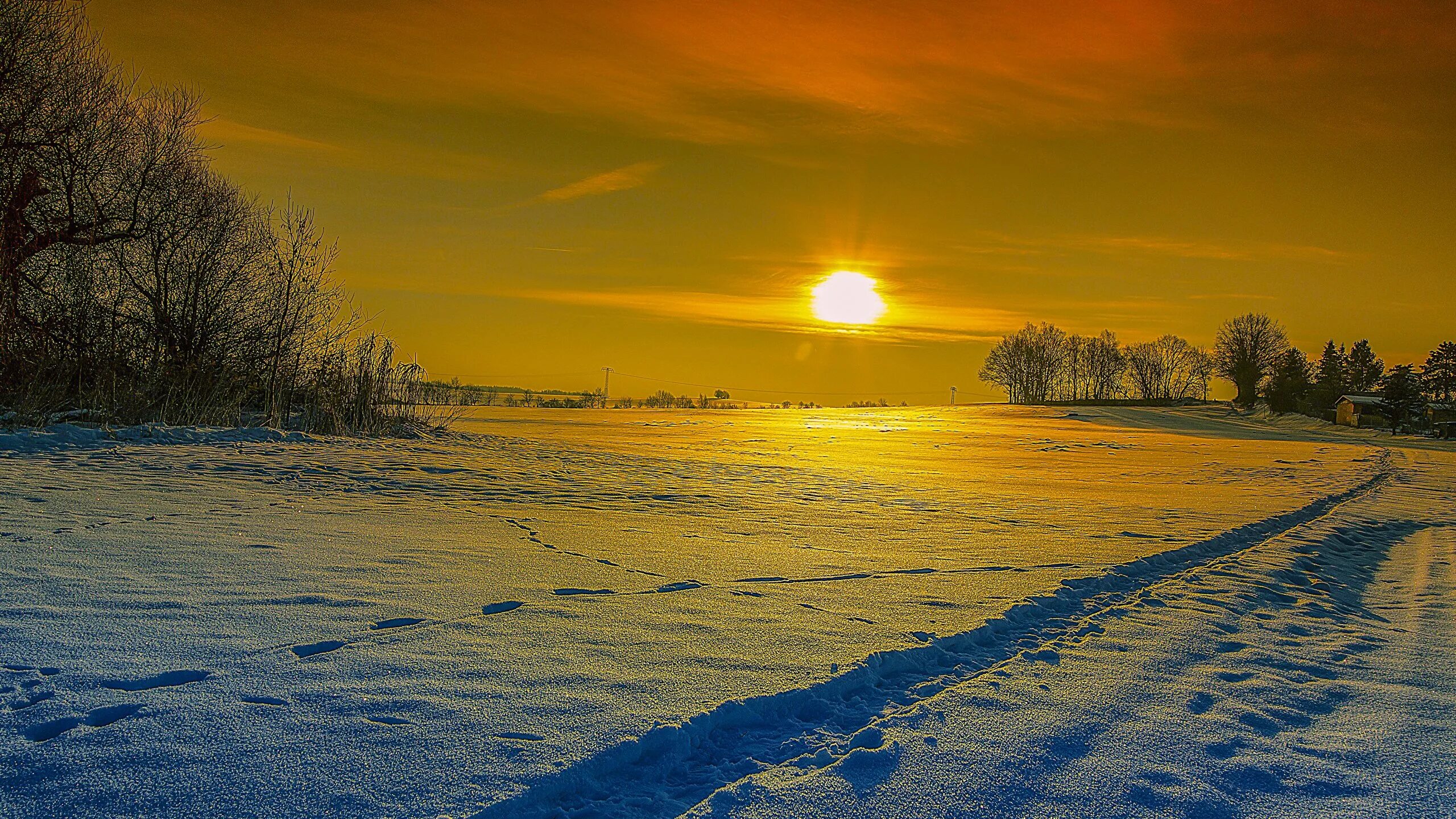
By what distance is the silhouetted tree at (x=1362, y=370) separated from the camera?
7862 centimetres

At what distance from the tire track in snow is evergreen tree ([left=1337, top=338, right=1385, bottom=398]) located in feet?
313

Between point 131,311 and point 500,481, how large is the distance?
996 centimetres

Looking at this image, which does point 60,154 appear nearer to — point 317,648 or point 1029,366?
point 317,648

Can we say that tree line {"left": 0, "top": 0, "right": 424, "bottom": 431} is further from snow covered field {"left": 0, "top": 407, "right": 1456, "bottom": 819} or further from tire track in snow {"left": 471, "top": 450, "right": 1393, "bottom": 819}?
tire track in snow {"left": 471, "top": 450, "right": 1393, "bottom": 819}

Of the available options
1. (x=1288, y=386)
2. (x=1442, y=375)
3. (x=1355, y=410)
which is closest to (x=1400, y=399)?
(x=1355, y=410)

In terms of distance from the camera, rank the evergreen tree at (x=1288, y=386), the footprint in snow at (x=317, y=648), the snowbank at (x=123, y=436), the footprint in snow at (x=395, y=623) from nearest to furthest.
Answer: the footprint in snow at (x=317, y=648), the footprint in snow at (x=395, y=623), the snowbank at (x=123, y=436), the evergreen tree at (x=1288, y=386)

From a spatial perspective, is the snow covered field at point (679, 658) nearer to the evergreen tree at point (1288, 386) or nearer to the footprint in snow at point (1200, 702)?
the footprint in snow at point (1200, 702)

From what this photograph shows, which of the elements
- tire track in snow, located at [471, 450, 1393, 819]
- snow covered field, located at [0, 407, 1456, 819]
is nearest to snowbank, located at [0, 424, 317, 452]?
snow covered field, located at [0, 407, 1456, 819]

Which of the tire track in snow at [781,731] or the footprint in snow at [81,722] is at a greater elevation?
the footprint in snow at [81,722]

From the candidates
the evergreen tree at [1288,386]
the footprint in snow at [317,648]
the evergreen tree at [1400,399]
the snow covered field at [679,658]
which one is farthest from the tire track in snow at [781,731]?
the evergreen tree at [1288,386]

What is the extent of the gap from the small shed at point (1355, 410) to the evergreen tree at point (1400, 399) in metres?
0.54

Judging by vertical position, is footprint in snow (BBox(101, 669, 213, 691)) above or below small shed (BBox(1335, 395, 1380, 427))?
below

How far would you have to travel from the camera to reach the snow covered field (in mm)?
2350

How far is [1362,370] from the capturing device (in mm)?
80625
